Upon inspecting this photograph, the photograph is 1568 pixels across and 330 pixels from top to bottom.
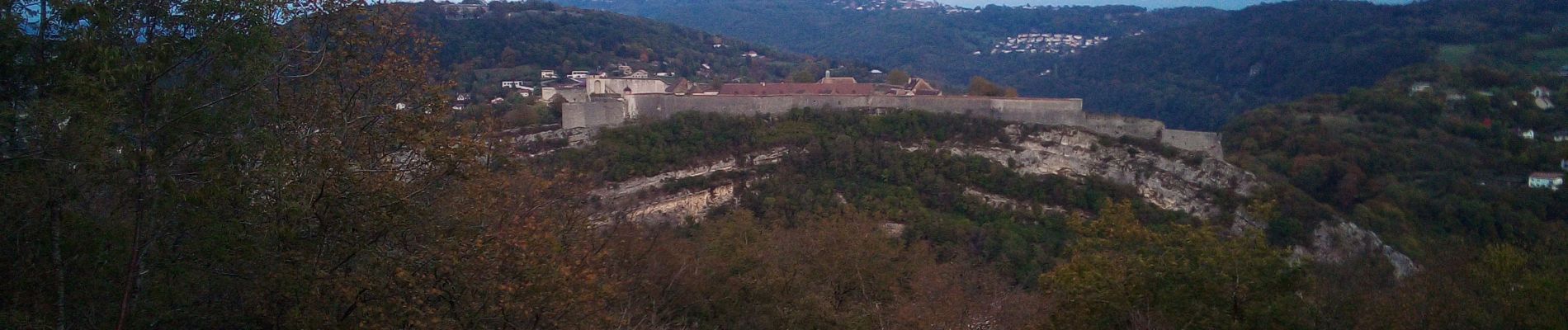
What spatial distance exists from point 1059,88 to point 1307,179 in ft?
136

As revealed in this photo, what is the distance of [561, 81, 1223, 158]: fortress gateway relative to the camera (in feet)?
89.8

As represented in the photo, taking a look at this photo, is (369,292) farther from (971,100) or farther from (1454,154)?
(1454,154)

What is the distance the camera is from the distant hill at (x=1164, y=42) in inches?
1866

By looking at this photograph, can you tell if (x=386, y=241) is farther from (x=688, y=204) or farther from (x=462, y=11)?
(x=462, y=11)

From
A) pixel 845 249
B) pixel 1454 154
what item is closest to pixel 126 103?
pixel 845 249

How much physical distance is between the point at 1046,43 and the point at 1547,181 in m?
66.8

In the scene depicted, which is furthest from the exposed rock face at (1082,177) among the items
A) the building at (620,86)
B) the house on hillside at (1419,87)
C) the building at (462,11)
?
the building at (462,11)

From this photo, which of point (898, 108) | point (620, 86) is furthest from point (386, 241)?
point (620, 86)

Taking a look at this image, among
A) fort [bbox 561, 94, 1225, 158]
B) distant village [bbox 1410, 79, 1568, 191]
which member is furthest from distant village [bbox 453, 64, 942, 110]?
distant village [bbox 1410, 79, 1568, 191]

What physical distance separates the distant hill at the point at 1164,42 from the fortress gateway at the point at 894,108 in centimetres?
2276

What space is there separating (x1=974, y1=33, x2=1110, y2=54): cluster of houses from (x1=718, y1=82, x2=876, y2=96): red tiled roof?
57.0 meters

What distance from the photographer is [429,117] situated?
21.5 feet

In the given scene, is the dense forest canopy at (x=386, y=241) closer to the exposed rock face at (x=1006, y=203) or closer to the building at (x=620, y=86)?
the exposed rock face at (x=1006, y=203)

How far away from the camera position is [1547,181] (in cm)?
2370
